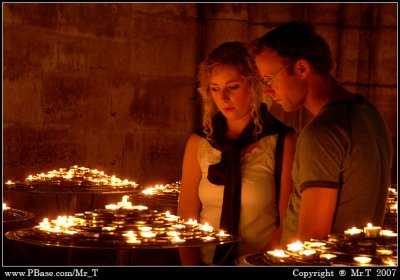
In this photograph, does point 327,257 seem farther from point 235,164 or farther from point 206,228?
point 235,164

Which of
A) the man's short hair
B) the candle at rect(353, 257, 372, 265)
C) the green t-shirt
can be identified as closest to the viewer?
the candle at rect(353, 257, 372, 265)

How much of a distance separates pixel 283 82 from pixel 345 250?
78 cm

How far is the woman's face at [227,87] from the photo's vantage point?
196 inches

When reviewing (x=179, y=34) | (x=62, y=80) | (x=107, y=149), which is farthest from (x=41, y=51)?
(x=179, y=34)

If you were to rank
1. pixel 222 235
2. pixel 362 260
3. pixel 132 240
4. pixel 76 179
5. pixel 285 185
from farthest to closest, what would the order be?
pixel 76 179 < pixel 285 185 < pixel 222 235 < pixel 132 240 < pixel 362 260

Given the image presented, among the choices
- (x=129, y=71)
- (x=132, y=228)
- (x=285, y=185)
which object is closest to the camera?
(x=132, y=228)

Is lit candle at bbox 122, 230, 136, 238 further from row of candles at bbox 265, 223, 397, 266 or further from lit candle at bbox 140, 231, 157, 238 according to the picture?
row of candles at bbox 265, 223, 397, 266

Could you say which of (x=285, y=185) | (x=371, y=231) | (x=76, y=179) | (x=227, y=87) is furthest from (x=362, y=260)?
(x=76, y=179)

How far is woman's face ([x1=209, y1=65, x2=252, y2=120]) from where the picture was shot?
196 inches

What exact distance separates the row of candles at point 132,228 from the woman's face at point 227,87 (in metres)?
0.69

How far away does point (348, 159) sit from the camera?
142 inches

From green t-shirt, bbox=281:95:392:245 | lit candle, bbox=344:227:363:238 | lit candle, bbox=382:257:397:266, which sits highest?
green t-shirt, bbox=281:95:392:245

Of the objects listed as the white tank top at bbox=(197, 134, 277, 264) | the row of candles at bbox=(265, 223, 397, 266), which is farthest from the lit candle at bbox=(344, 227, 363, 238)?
the white tank top at bbox=(197, 134, 277, 264)

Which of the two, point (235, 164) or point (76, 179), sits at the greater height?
point (235, 164)
